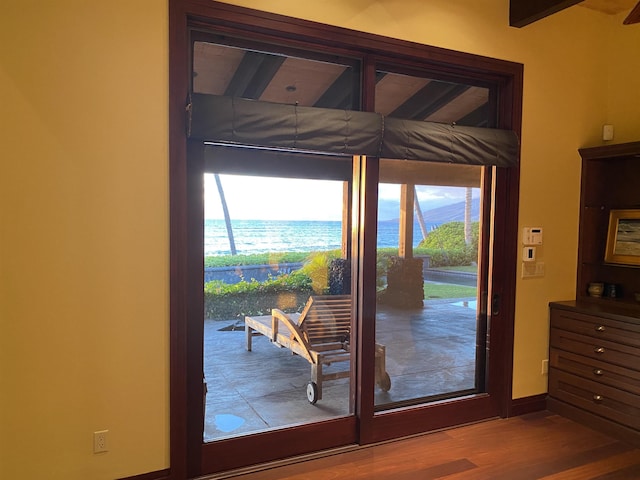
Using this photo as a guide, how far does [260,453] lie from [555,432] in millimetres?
2101

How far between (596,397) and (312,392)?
6.71ft

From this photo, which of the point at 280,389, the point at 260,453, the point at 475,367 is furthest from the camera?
the point at 475,367

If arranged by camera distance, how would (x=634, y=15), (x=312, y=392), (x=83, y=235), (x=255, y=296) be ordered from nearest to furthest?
(x=634, y=15) < (x=83, y=235) < (x=255, y=296) < (x=312, y=392)

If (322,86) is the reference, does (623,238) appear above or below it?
below

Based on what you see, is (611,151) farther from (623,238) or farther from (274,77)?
(274,77)

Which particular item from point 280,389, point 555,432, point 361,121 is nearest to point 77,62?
point 361,121

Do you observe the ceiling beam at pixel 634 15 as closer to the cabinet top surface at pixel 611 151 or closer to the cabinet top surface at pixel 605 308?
the cabinet top surface at pixel 611 151

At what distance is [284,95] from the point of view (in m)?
2.88

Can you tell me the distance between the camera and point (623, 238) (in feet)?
12.3

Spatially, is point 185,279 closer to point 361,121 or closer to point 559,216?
point 361,121

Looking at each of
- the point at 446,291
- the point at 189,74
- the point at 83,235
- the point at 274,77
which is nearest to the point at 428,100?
the point at 274,77

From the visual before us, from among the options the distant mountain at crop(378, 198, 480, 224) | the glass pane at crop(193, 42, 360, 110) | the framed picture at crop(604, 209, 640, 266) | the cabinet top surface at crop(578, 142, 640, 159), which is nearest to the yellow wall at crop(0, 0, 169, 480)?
the glass pane at crop(193, 42, 360, 110)

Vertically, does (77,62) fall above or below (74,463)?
above

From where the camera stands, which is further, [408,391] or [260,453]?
[408,391]
